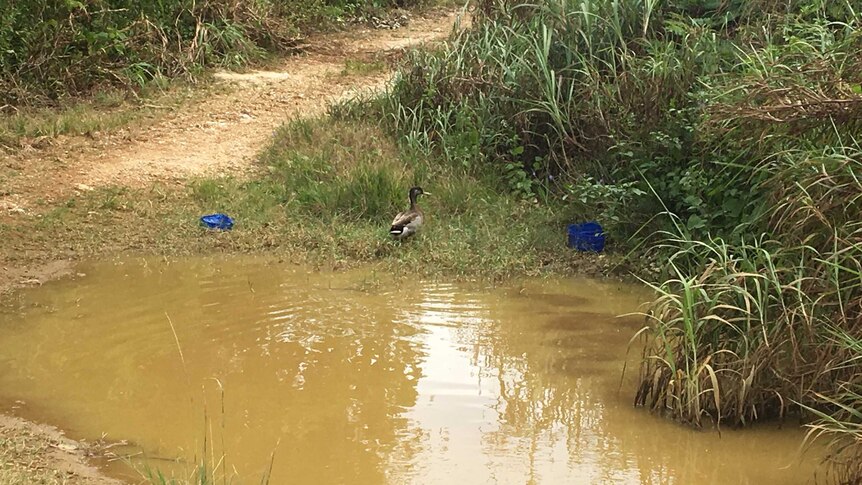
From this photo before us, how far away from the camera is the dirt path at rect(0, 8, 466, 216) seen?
960cm

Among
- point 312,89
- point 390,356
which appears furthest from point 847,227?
point 312,89

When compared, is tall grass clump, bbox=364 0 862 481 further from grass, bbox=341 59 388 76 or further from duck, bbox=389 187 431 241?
grass, bbox=341 59 388 76

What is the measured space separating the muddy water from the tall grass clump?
368 mm

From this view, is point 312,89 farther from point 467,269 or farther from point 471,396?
point 471,396

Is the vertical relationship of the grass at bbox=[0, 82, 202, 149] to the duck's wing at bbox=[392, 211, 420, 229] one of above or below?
below

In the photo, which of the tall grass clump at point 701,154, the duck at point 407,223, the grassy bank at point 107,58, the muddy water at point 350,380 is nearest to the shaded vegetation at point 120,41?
the grassy bank at point 107,58

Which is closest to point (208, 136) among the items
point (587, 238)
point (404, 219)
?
point (404, 219)

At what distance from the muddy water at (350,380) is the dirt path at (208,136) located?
1877 mm

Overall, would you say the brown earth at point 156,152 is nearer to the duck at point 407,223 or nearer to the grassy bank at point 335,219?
the grassy bank at point 335,219

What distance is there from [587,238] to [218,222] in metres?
2.99

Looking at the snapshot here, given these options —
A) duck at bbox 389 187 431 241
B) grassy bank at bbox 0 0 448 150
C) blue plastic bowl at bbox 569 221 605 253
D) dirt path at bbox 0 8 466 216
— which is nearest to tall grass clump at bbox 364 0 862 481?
blue plastic bowl at bbox 569 221 605 253

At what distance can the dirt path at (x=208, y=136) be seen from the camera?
960cm

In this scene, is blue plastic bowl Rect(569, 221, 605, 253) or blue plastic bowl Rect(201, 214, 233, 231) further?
blue plastic bowl Rect(201, 214, 233, 231)

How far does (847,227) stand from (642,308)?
1917 millimetres
